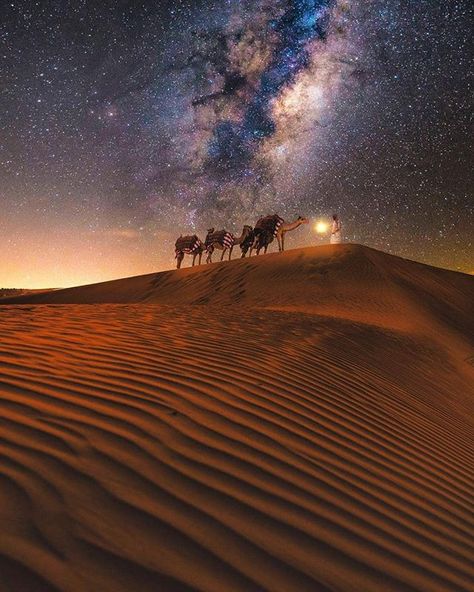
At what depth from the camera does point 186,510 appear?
1720 mm

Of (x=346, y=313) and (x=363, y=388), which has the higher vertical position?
(x=346, y=313)

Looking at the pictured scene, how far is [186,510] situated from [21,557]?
60 centimetres

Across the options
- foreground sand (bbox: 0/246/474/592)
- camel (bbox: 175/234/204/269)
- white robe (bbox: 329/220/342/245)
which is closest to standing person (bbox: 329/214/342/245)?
white robe (bbox: 329/220/342/245)

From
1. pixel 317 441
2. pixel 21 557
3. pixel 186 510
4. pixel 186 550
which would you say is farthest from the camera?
pixel 317 441

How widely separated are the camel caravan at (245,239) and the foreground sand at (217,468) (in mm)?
22995

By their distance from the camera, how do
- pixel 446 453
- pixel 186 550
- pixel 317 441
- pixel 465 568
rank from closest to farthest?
pixel 186 550 → pixel 465 568 → pixel 317 441 → pixel 446 453

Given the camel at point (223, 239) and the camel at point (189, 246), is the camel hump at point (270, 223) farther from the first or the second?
the camel at point (189, 246)

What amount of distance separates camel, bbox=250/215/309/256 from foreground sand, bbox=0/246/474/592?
22.8m

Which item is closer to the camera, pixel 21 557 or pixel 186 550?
pixel 21 557

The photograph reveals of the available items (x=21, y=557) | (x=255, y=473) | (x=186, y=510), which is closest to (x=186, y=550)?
(x=186, y=510)

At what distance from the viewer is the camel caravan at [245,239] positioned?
92.4ft

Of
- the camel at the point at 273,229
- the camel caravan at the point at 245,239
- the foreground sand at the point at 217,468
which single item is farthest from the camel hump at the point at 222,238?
the foreground sand at the point at 217,468

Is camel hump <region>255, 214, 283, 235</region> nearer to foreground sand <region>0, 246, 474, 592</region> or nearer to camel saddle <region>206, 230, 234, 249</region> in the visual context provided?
camel saddle <region>206, 230, 234, 249</region>

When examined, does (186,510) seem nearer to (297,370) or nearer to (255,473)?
(255,473)
